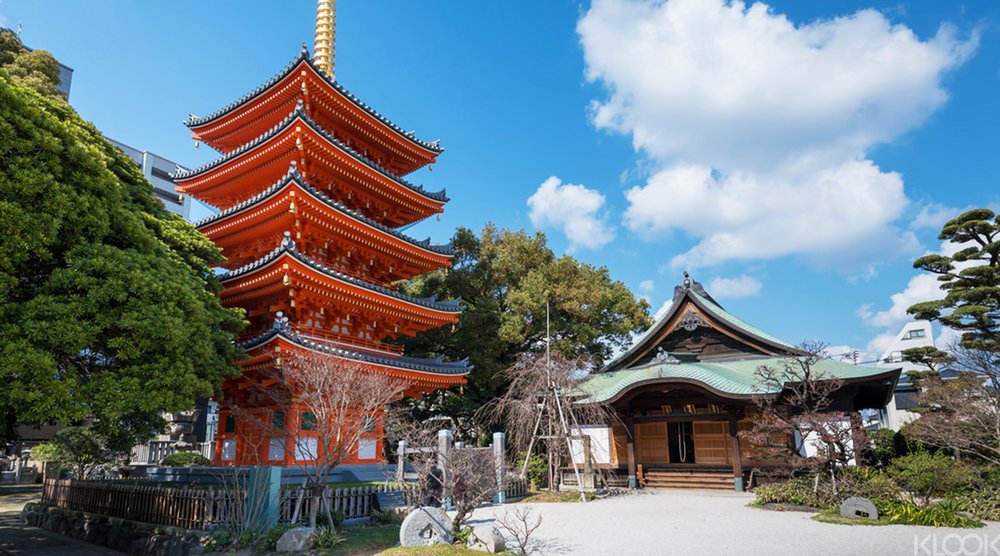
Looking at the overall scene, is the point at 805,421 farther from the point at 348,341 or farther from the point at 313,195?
the point at 313,195

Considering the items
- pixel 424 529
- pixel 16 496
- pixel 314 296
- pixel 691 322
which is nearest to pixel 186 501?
pixel 424 529

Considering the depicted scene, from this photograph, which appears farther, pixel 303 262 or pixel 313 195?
pixel 313 195

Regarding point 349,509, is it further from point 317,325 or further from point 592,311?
point 592,311

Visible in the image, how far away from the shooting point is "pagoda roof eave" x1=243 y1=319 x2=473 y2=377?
42.4 feet

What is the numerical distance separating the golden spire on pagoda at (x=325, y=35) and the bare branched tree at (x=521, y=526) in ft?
50.2

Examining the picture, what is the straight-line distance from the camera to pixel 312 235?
15.5 meters

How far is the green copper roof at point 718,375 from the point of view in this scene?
17.0 m

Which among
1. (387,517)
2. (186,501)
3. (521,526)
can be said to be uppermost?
(186,501)

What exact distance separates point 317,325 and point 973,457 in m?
18.5

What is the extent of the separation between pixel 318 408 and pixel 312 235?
6.56 meters

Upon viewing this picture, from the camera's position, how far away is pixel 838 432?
41.5 feet

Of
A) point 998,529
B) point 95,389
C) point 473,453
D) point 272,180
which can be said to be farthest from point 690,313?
point 95,389

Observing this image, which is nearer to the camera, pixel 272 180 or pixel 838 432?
pixel 838 432

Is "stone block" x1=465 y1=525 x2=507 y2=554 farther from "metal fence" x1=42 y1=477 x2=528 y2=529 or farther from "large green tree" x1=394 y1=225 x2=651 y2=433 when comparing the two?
"large green tree" x1=394 y1=225 x2=651 y2=433
